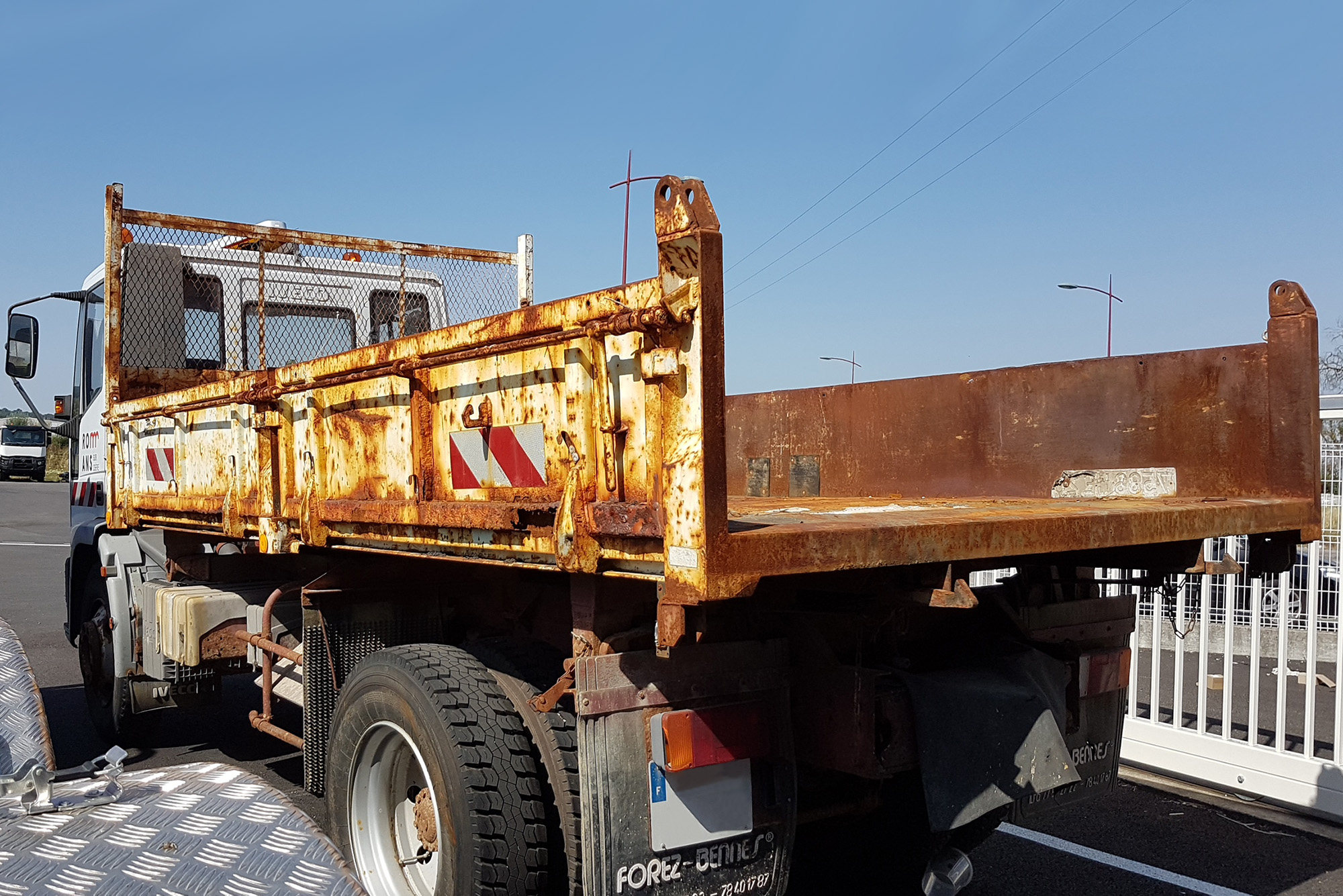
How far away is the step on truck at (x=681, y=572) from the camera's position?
246 cm

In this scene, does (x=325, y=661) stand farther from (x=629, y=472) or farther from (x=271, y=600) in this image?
(x=629, y=472)

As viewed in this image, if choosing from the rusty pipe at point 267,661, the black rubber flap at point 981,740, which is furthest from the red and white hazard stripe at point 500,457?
the rusty pipe at point 267,661

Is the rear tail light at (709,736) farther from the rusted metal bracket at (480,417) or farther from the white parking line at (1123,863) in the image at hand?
the white parking line at (1123,863)

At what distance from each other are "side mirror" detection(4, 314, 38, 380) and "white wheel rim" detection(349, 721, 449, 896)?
14.4 ft

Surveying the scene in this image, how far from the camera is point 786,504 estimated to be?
13.8 feet

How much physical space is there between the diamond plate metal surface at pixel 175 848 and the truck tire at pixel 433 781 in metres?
0.50

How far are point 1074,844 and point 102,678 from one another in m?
5.33

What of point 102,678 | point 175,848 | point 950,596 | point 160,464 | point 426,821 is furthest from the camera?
point 102,678

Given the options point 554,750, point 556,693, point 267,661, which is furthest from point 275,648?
point 556,693

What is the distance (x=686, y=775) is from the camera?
2670mm

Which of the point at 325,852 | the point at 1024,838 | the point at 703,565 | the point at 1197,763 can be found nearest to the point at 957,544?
the point at 703,565

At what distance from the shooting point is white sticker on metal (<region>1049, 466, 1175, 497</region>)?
3916mm

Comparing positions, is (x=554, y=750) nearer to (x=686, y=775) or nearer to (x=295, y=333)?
(x=686, y=775)

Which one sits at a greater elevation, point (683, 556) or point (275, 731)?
point (683, 556)
